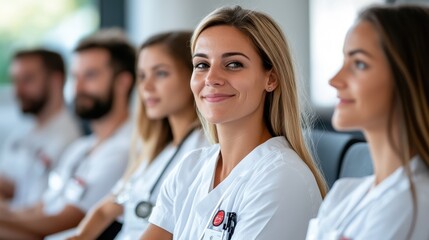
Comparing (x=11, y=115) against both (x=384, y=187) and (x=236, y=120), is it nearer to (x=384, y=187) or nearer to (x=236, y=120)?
(x=236, y=120)

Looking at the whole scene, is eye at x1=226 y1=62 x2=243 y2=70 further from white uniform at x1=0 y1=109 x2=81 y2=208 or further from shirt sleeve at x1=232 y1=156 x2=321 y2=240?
white uniform at x1=0 y1=109 x2=81 y2=208

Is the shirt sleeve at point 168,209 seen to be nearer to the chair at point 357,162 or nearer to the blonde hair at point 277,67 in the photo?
the blonde hair at point 277,67

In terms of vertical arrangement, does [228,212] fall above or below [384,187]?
below

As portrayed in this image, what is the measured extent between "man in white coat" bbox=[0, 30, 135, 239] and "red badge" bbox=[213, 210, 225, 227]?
1395 millimetres

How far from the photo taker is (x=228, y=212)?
1.76 m

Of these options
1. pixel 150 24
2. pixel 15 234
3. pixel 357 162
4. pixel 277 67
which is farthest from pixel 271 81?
pixel 150 24

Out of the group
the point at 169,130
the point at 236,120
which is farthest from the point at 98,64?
the point at 236,120

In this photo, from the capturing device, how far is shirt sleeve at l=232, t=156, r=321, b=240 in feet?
5.44

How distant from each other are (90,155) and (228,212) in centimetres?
165

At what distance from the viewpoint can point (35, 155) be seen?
3922mm

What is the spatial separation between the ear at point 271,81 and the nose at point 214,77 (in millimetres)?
113

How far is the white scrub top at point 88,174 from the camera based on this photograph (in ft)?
Answer: 10.2

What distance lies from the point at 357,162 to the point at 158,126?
1.00 m

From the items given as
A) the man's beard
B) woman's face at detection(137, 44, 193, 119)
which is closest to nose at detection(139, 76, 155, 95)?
woman's face at detection(137, 44, 193, 119)
